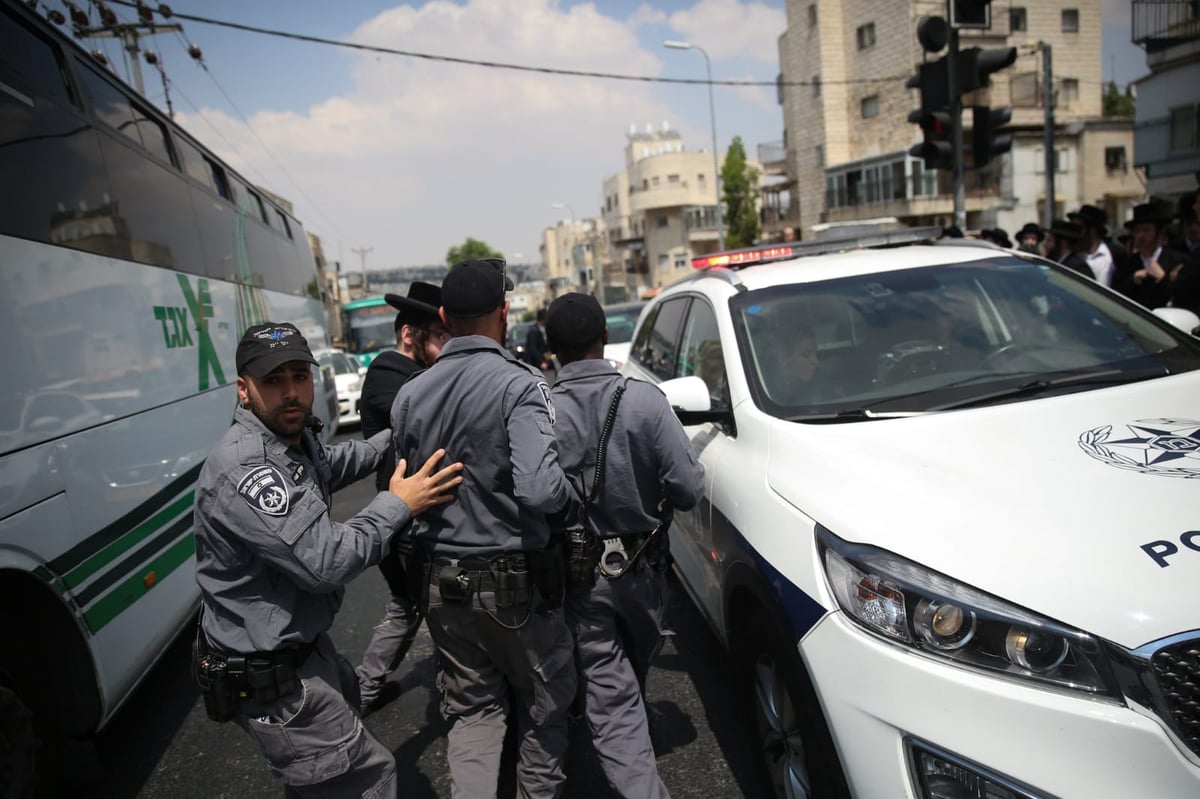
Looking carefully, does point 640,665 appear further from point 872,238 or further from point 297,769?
point 872,238

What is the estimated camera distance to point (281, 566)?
1.91m

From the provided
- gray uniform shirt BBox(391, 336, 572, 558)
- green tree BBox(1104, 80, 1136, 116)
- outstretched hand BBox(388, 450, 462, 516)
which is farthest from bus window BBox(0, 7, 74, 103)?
green tree BBox(1104, 80, 1136, 116)

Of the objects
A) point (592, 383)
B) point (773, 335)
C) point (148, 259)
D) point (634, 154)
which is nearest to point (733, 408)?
point (773, 335)

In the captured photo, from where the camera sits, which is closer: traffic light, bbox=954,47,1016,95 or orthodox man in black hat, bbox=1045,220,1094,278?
orthodox man in black hat, bbox=1045,220,1094,278

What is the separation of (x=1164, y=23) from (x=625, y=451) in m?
25.8

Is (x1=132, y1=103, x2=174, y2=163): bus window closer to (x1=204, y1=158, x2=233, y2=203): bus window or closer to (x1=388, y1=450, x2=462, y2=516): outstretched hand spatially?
(x1=204, y1=158, x2=233, y2=203): bus window

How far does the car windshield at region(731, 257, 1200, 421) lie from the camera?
8.57ft

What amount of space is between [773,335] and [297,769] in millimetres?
2193

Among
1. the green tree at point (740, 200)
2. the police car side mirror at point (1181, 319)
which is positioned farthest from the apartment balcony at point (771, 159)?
the police car side mirror at point (1181, 319)

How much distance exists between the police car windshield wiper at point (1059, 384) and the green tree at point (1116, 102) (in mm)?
67226

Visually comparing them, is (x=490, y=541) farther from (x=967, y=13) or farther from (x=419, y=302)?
(x=967, y=13)

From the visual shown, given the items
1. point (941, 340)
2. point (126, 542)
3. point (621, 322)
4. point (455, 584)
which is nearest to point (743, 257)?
point (941, 340)

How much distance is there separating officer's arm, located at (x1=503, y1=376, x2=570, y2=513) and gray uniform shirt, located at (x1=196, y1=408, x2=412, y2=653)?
34 centimetres

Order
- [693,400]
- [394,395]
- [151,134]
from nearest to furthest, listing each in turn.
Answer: [693,400]
[394,395]
[151,134]
